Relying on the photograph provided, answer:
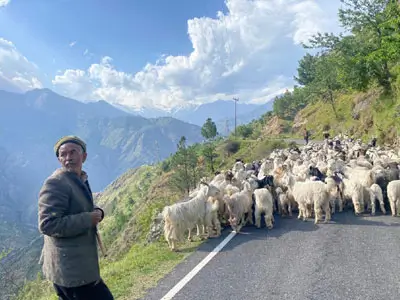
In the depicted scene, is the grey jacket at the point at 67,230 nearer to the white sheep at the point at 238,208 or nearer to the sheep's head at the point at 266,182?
the white sheep at the point at 238,208

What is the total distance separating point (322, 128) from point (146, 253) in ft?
134

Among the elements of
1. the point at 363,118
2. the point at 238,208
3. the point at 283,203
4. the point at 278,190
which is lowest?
the point at 283,203

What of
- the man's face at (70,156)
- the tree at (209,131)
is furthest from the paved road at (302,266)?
the tree at (209,131)

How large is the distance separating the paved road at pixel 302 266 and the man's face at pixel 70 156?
2527mm

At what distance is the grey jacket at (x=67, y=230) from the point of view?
9.30 ft

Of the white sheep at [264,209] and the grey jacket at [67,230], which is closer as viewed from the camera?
the grey jacket at [67,230]

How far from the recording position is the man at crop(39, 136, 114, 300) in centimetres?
285

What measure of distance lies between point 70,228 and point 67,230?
0.09ft

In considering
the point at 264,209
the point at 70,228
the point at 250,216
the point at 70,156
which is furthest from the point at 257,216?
the point at 70,228

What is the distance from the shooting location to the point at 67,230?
2.83 metres

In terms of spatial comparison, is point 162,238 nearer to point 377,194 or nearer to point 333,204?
point 333,204

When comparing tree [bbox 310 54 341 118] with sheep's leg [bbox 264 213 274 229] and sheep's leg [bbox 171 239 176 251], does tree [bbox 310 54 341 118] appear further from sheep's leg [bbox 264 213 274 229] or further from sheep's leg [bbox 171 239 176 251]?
sheep's leg [bbox 171 239 176 251]

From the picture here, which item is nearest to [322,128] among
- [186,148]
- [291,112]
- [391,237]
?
[186,148]

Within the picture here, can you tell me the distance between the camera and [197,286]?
199 inches
